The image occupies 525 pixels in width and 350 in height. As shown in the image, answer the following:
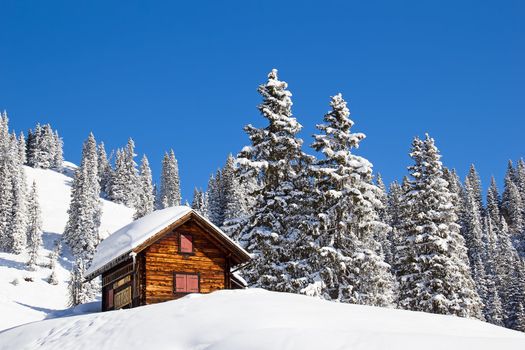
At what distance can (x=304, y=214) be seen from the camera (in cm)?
3672

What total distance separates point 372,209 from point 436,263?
17.2 ft

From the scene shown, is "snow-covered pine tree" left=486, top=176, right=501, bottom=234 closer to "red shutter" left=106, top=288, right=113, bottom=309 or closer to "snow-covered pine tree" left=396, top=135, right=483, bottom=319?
"snow-covered pine tree" left=396, top=135, right=483, bottom=319

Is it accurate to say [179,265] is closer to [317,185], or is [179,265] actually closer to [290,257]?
[290,257]

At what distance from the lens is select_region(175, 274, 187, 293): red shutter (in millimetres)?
34562

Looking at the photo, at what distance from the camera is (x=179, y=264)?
115 feet

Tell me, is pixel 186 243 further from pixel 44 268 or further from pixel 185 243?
pixel 44 268

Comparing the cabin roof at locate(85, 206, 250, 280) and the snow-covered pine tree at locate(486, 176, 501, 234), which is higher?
the snow-covered pine tree at locate(486, 176, 501, 234)

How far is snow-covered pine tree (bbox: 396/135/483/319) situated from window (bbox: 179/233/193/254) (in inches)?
506

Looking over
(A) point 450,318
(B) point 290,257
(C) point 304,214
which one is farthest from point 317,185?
(A) point 450,318

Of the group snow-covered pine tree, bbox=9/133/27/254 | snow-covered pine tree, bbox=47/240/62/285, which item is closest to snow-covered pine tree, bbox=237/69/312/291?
snow-covered pine tree, bbox=47/240/62/285

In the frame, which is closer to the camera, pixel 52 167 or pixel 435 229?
pixel 435 229

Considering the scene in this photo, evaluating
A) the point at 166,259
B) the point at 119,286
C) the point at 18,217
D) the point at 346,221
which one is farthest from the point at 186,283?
the point at 18,217

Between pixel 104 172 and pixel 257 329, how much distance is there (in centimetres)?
13134

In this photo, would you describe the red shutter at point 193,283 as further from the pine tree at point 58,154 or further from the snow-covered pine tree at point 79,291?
the pine tree at point 58,154
